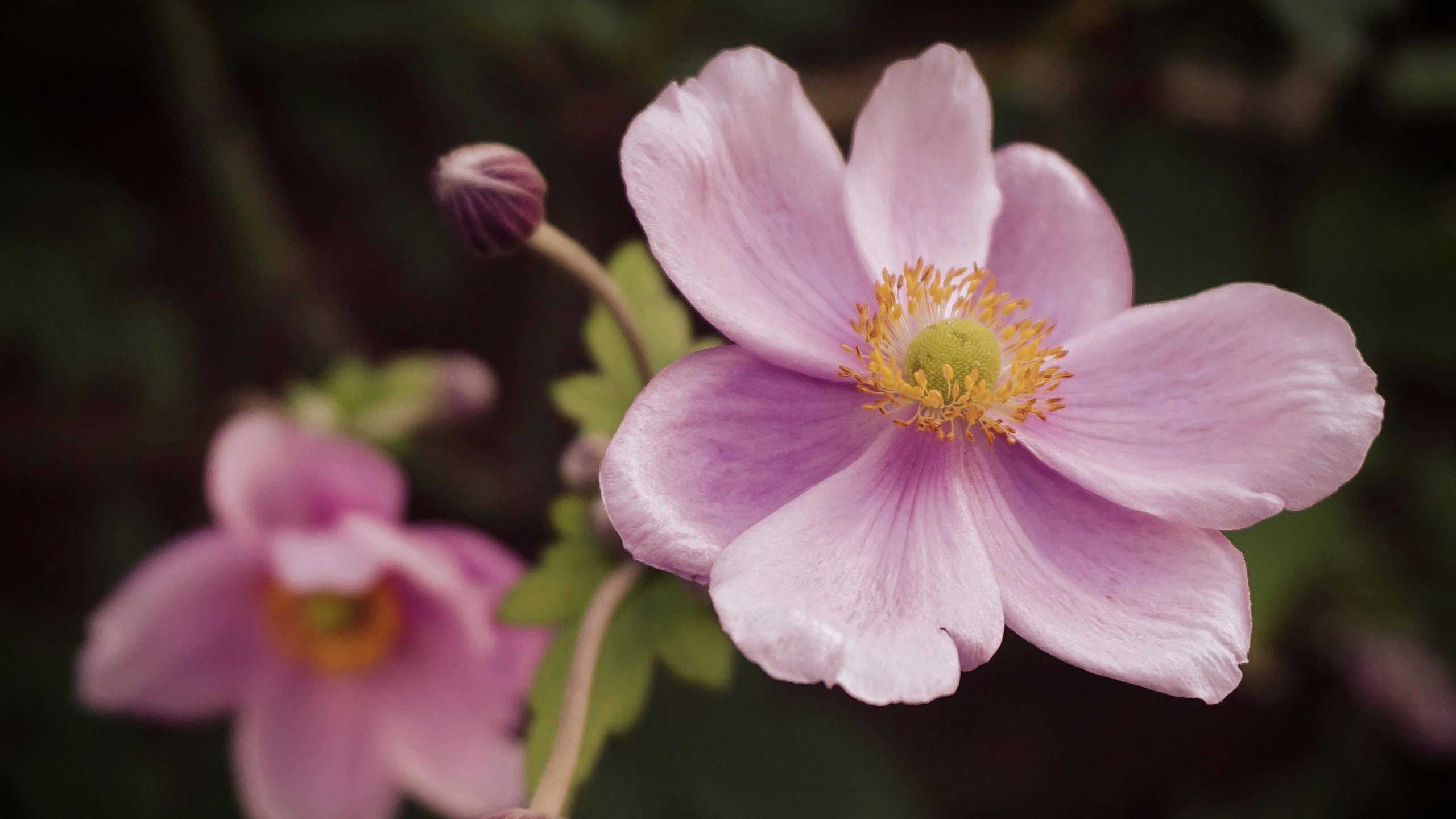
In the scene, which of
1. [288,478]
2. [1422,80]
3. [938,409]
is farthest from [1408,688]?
[288,478]

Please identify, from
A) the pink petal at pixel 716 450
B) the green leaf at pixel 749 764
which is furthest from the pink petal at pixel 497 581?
the green leaf at pixel 749 764

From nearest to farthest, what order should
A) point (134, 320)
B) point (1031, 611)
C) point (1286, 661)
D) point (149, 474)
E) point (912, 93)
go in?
1. point (1031, 611)
2. point (912, 93)
3. point (134, 320)
4. point (149, 474)
5. point (1286, 661)

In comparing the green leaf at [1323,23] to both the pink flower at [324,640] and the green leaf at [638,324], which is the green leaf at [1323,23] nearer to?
the green leaf at [638,324]

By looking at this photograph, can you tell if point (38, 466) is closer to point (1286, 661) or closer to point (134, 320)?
point (134, 320)

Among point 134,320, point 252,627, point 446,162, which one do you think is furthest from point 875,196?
point 134,320

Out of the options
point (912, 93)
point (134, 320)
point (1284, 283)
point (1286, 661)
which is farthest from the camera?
point (1286, 661)
